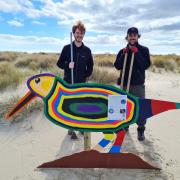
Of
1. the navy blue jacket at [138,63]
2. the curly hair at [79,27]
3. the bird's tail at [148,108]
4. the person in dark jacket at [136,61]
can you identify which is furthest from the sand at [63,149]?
the curly hair at [79,27]

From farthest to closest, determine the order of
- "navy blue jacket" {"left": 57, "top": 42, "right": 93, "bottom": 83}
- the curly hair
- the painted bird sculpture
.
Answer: "navy blue jacket" {"left": 57, "top": 42, "right": 93, "bottom": 83}, the curly hair, the painted bird sculpture

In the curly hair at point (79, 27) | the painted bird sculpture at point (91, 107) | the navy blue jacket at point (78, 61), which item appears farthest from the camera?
the navy blue jacket at point (78, 61)

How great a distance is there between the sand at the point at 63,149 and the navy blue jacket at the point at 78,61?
47.4 inches

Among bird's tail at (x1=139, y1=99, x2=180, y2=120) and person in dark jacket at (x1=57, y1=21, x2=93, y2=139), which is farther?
person in dark jacket at (x1=57, y1=21, x2=93, y2=139)

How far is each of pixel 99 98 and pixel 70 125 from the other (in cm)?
56

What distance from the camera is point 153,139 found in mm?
5582

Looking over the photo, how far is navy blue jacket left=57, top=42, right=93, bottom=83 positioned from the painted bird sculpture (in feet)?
2.80

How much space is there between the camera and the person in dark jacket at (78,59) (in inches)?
189

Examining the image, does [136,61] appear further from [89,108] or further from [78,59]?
[89,108]

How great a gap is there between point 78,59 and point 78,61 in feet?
0.12

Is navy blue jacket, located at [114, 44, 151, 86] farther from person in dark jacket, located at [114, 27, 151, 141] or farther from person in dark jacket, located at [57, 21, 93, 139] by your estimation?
person in dark jacket, located at [57, 21, 93, 139]

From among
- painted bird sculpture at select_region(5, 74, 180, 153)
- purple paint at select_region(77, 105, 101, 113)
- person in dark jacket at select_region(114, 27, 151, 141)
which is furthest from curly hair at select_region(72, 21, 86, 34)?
purple paint at select_region(77, 105, 101, 113)

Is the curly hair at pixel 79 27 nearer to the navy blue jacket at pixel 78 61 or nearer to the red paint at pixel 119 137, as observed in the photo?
the navy blue jacket at pixel 78 61

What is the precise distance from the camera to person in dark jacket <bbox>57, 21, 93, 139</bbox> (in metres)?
4.79
